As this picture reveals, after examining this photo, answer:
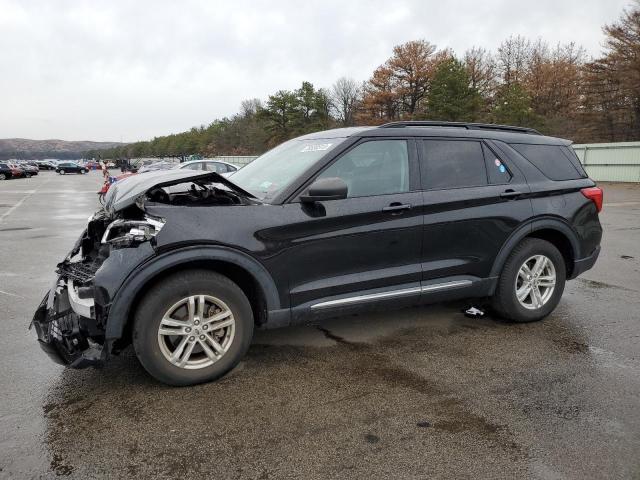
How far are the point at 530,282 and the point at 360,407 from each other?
7.85 feet

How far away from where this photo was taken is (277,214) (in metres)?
3.54

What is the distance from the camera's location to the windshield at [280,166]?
12.6ft

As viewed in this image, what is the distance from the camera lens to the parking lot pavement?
101 inches

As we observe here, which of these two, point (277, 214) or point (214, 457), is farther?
point (277, 214)

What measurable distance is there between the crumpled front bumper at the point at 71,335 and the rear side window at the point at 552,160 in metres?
3.88

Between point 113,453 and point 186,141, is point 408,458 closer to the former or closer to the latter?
point 113,453

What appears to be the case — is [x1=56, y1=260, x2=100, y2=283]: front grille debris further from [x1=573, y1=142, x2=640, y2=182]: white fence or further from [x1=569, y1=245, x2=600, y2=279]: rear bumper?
[x1=573, y1=142, x2=640, y2=182]: white fence

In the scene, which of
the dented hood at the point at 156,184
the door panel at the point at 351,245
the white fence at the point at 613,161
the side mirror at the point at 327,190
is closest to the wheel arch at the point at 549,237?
the door panel at the point at 351,245

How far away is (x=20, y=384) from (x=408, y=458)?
2.71 m

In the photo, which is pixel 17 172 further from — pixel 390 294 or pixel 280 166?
pixel 390 294

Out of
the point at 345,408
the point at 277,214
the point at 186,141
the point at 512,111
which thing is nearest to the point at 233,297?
the point at 277,214

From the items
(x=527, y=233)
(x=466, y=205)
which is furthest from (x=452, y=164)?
(x=527, y=233)

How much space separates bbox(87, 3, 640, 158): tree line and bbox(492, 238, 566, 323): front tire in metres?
35.2

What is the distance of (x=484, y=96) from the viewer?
56.5 m
